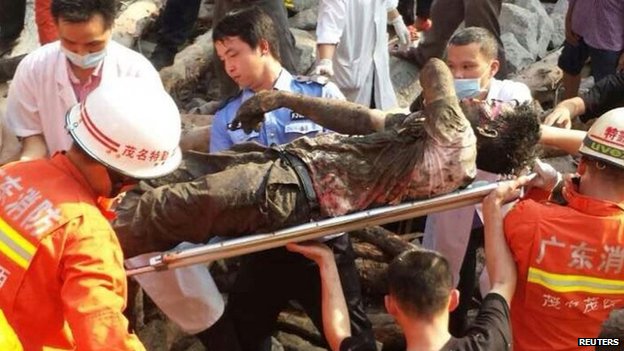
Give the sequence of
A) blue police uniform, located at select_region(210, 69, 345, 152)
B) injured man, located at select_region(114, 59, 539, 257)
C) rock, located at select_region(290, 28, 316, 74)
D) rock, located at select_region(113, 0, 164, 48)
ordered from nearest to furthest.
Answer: injured man, located at select_region(114, 59, 539, 257)
blue police uniform, located at select_region(210, 69, 345, 152)
rock, located at select_region(290, 28, 316, 74)
rock, located at select_region(113, 0, 164, 48)

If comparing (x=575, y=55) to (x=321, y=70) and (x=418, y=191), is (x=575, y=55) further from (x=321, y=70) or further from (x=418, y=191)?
(x=418, y=191)

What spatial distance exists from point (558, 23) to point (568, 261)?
218 inches

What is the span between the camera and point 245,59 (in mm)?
4207

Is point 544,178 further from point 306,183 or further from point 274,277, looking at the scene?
point 274,277

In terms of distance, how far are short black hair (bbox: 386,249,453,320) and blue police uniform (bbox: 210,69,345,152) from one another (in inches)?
42.0

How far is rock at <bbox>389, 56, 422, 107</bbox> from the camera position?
7.33 metres

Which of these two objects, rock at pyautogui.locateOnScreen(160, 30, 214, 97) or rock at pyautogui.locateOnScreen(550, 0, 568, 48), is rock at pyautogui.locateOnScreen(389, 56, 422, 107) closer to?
rock at pyautogui.locateOnScreen(160, 30, 214, 97)

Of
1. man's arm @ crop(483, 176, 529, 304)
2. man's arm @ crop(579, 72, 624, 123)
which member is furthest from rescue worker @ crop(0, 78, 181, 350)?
man's arm @ crop(579, 72, 624, 123)

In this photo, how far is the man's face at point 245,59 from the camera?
13.8 feet

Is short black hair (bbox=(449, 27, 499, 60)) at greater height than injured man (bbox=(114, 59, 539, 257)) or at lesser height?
greater

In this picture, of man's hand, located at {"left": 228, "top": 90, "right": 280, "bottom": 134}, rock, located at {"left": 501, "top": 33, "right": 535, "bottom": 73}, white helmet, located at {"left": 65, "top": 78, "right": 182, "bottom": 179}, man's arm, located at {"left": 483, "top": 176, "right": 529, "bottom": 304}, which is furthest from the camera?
rock, located at {"left": 501, "top": 33, "right": 535, "bottom": 73}

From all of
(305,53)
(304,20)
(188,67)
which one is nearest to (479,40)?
(305,53)

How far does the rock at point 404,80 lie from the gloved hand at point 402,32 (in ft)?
0.47

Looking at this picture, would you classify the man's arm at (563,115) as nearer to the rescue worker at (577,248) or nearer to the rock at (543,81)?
the rescue worker at (577,248)
